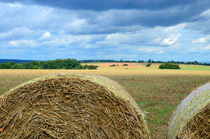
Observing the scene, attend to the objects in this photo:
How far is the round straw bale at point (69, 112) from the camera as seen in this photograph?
412 centimetres

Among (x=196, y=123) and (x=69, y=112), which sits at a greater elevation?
(x=69, y=112)

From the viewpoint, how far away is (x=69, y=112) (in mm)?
4156

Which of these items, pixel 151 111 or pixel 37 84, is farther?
pixel 151 111

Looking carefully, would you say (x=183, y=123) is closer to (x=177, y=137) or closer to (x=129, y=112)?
(x=177, y=137)

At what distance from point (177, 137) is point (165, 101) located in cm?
692

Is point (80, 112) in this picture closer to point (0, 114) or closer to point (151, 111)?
point (0, 114)

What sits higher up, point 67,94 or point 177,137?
point 67,94

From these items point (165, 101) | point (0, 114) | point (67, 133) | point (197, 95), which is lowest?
point (165, 101)

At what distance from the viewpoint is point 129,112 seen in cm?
414

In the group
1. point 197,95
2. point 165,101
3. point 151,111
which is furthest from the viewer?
point 165,101

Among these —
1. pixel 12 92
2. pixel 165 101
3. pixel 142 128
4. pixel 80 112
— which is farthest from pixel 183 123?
pixel 165 101

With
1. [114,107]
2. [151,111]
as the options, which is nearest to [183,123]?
[114,107]

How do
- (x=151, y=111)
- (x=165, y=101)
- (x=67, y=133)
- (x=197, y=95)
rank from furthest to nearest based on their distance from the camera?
(x=165, y=101) < (x=151, y=111) < (x=197, y=95) < (x=67, y=133)

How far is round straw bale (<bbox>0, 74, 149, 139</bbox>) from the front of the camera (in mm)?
4117
